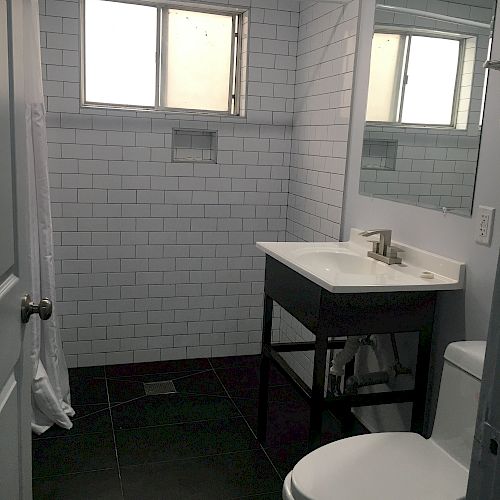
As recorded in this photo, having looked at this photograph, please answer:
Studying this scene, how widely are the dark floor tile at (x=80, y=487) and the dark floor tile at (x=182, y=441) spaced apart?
0.14 m

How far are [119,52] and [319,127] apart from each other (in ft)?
4.18

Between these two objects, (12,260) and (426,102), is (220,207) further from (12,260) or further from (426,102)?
(12,260)

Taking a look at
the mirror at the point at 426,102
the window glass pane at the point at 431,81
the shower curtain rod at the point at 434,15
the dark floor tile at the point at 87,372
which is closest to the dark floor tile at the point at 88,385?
the dark floor tile at the point at 87,372

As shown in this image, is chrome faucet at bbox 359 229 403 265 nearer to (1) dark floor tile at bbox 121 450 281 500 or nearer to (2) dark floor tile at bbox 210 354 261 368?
(1) dark floor tile at bbox 121 450 281 500

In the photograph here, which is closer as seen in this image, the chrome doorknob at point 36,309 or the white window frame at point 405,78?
the chrome doorknob at point 36,309

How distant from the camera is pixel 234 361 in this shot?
3758 millimetres

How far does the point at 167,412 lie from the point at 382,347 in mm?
1163

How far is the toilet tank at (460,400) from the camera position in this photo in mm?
1732

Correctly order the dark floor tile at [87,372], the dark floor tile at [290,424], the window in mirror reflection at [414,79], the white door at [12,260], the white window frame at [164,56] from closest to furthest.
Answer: the white door at [12,260], the window in mirror reflection at [414,79], the dark floor tile at [290,424], the white window frame at [164,56], the dark floor tile at [87,372]

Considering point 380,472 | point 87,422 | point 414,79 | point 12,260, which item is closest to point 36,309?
point 12,260

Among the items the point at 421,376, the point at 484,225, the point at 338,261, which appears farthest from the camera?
the point at 338,261

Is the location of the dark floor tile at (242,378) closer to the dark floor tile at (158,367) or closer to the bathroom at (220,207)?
the bathroom at (220,207)

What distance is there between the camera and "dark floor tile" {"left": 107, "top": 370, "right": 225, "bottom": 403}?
3232mm

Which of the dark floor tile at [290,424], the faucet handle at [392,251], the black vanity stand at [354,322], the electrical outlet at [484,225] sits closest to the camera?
the electrical outlet at [484,225]
